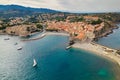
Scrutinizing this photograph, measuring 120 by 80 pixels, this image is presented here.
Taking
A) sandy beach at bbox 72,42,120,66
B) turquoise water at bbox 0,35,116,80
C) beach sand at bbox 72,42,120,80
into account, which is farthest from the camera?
sandy beach at bbox 72,42,120,66

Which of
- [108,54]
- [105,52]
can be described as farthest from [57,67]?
[105,52]

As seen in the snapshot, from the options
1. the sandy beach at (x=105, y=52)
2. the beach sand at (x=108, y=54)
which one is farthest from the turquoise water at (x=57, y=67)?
the sandy beach at (x=105, y=52)

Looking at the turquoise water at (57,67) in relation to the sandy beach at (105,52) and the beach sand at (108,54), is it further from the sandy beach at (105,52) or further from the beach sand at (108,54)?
the sandy beach at (105,52)

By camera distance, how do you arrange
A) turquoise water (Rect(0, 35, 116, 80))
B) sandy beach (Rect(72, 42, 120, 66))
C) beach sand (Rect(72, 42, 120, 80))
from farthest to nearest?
1. sandy beach (Rect(72, 42, 120, 66))
2. beach sand (Rect(72, 42, 120, 80))
3. turquoise water (Rect(0, 35, 116, 80))

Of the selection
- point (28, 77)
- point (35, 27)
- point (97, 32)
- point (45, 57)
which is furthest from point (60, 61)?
point (35, 27)

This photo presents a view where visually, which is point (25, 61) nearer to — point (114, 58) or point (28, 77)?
point (28, 77)

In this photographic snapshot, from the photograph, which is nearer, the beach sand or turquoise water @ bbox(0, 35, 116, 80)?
turquoise water @ bbox(0, 35, 116, 80)

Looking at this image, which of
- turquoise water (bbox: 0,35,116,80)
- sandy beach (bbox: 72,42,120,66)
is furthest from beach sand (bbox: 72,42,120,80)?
turquoise water (bbox: 0,35,116,80)

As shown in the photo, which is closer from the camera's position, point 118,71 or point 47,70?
point 118,71

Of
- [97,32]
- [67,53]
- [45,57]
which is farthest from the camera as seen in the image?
[97,32]

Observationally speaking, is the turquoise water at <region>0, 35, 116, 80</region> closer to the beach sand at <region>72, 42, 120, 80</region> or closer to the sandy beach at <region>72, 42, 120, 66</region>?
the beach sand at <region>72, 42, 120, 80</region>

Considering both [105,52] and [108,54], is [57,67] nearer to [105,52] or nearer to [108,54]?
[108,54]
